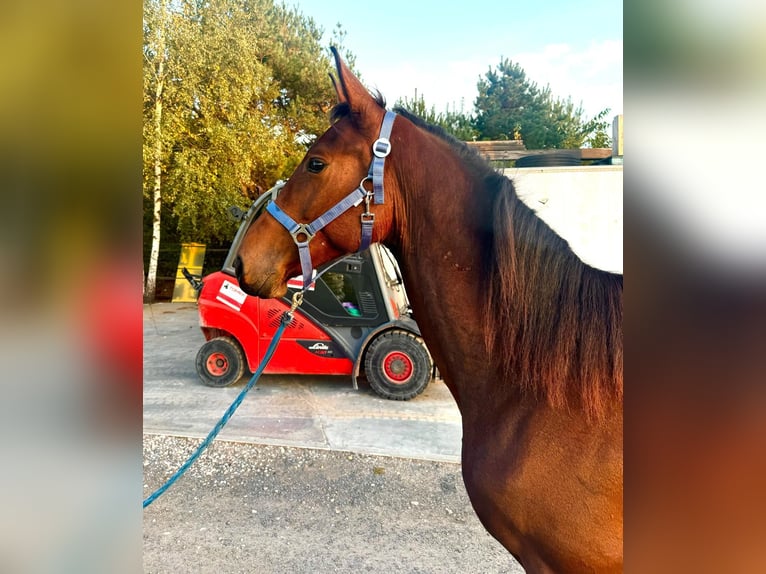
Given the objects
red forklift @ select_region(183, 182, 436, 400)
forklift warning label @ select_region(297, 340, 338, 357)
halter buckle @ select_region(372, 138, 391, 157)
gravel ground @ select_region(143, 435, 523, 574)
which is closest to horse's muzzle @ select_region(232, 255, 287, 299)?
halter buckle @ select_region(372, 138, 391, 157)

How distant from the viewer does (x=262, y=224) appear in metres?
1.40

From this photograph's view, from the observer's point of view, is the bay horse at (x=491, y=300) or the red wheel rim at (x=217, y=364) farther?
the red wheel rim at (x=217, y=364)

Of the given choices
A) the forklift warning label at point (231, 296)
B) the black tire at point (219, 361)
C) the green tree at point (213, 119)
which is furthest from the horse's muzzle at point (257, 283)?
the green tree at point (213, 119)

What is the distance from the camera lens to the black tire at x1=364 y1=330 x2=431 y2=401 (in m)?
4.59

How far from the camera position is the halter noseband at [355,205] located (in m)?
1.27

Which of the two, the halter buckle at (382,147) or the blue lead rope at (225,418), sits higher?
the halter buckle at (382,147)

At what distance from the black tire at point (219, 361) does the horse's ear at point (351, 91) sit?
4.27m

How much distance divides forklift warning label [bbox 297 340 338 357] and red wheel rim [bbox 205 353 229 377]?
1012 millimetres

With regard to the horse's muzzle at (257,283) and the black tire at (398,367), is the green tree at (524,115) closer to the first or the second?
the black tire at (398,367)

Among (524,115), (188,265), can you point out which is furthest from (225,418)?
(524,115)
